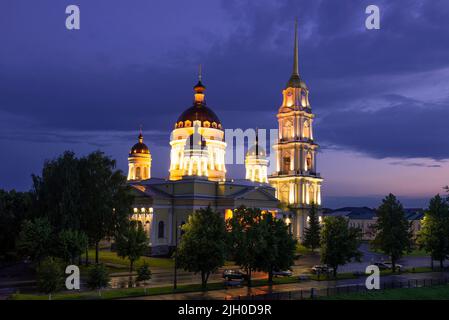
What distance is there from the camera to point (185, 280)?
158ft

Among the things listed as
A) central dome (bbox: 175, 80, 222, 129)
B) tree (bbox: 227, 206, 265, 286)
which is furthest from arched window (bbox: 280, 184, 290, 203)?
tree (bbox: 227, 206, 265, 286)

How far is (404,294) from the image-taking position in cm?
4134

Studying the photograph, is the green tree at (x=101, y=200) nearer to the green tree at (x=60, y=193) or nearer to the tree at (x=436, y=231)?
the green tree at (x=60, y=193)

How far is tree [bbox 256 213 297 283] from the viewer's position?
4492 cm

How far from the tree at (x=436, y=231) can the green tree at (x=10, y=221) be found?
42573 millimetres

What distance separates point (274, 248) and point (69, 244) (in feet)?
56.7

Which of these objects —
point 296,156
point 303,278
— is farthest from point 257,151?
point 303,278

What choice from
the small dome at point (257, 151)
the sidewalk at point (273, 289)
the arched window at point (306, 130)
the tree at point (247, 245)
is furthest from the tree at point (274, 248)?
the arched window at point (306, 130)

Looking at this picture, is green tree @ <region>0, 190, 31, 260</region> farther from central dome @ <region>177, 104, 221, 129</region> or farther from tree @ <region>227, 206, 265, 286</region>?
central dome @ <region>177, 104, 221, 129</region>

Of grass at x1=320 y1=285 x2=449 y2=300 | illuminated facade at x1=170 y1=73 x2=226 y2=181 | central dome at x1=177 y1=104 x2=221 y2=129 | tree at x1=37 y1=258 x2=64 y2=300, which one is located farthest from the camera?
central dome at x1=177 y1=104 x2=221 y2=129

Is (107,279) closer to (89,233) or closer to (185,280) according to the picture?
(185,280)

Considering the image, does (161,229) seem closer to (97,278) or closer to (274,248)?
(274,248)

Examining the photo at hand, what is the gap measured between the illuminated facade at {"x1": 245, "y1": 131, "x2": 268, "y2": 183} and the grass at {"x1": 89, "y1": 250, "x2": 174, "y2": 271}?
30099 millimetres

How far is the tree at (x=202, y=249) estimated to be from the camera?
1660 inches
